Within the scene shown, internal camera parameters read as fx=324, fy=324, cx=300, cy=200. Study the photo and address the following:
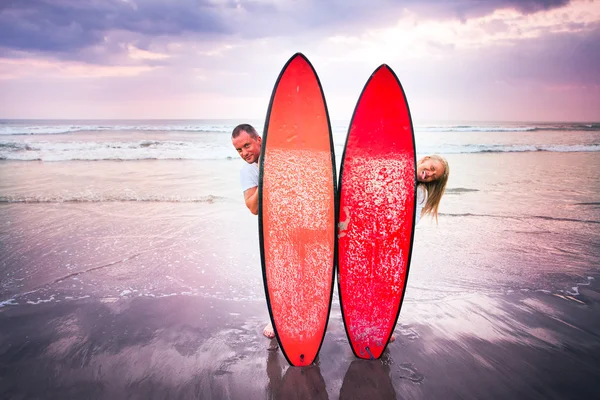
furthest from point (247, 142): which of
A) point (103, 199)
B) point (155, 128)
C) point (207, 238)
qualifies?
point (155, 128)

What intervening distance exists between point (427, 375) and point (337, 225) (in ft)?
3.45

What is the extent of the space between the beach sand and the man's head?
1247 millimetres

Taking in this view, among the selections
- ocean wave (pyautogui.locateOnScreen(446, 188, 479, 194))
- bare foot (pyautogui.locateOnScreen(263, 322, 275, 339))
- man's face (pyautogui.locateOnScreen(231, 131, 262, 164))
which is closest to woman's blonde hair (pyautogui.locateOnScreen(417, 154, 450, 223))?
man's face (pyautogui.locateOnScreen(231, 131, 262, 164))

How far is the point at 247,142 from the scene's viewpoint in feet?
7.01

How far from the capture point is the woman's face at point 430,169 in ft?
8.46

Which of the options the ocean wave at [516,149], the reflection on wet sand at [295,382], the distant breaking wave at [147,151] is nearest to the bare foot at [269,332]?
the reflection on wet sand at [295,382]

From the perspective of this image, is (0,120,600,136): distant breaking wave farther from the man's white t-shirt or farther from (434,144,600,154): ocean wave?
the man's white t-shirt

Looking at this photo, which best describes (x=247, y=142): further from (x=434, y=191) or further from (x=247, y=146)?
(x=434, y=191)

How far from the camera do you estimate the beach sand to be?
1.88 meters

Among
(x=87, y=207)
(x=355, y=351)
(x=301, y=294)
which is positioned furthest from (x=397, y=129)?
(x=87, y=207)

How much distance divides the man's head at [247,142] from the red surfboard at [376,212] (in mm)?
624

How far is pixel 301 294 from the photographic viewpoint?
196 cm

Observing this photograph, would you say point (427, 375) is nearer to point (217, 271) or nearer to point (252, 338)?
point (252, 338)

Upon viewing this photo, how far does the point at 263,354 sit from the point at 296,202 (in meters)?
1.04
